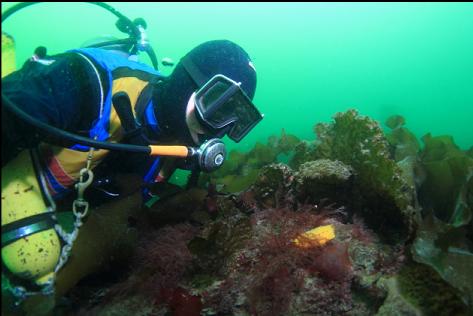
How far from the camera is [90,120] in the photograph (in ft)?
6.12

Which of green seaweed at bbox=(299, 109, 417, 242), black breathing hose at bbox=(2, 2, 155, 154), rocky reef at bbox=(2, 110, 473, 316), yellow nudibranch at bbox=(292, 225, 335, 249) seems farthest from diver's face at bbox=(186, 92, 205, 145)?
green seaweed at bbox=(299, 109, 417, 242)

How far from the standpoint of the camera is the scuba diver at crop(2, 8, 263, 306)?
1.51 meters

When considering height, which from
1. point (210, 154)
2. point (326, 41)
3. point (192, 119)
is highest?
point (326, 41)

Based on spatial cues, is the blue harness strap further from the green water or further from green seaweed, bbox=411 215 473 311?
the green water

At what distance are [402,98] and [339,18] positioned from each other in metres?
56.1

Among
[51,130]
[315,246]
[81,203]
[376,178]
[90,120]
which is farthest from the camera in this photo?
[376,178]

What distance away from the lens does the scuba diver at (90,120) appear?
151cm

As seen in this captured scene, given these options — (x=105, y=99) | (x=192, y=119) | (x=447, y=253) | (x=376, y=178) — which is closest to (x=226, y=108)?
(x=192, y=119)

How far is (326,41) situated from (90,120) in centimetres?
14830

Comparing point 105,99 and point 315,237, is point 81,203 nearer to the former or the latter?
point 105,99

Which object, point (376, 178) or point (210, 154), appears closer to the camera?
point (210, 154)

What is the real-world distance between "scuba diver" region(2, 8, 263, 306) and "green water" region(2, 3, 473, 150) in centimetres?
9357

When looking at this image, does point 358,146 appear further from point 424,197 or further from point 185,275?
point 185,275

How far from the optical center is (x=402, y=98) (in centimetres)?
8569
